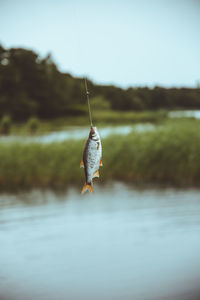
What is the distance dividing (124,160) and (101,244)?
222 centimetres

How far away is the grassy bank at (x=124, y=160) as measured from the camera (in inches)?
418

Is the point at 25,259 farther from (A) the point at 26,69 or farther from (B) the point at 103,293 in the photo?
(A) the point at 26,69

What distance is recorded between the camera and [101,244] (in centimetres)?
974

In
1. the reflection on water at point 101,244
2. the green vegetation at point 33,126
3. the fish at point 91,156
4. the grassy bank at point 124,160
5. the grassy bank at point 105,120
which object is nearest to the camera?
the fish at point 91,156

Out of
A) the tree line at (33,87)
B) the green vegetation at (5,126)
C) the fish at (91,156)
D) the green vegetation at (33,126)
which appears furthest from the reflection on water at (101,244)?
the tree line at (33,87)

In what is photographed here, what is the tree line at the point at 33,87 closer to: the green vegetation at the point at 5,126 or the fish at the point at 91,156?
the green vegetation at the point at 5,126

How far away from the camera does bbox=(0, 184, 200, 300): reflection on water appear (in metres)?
7.98

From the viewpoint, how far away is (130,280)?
8062 mm

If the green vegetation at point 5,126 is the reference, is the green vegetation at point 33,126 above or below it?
below

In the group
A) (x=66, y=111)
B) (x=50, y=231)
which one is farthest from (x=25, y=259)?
(x=66, y=111)

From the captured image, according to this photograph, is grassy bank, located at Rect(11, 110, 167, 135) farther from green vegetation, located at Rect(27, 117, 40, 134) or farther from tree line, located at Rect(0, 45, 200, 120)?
tree line, located at Rect(0, 45, 200, 120)

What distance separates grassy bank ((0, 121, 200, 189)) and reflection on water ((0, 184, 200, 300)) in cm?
72

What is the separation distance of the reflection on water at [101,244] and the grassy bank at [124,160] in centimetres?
72

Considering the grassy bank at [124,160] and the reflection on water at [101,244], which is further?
the grassy bank at [124,160]
